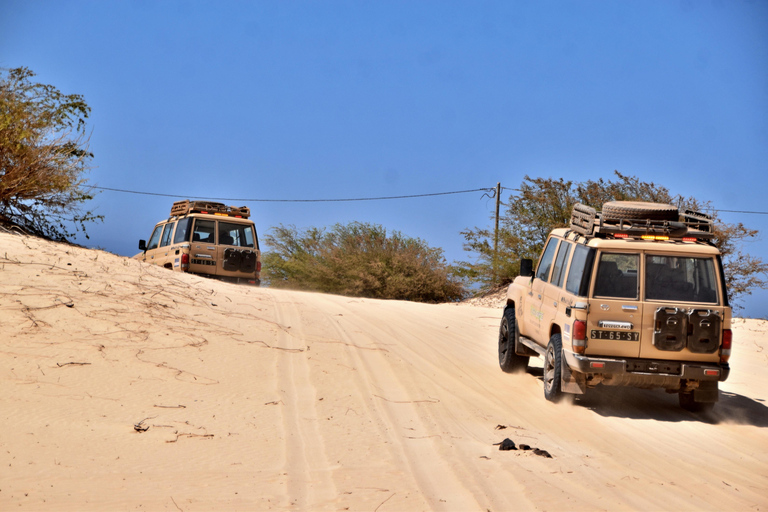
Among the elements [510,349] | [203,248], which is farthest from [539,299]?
[203,248]

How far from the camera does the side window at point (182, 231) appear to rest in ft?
55.6

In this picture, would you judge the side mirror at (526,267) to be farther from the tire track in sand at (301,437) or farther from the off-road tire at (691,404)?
the tire track in sand at (301,437)

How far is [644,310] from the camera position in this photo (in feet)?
26.3

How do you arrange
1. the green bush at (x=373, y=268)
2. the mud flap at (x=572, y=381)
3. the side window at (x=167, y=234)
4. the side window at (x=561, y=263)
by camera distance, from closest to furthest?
the mud flap at (x=572, y=381)
the side window at (x=561, y=263)
the side window at (x=167, y=234)
the green bush at (x=373, y=268)

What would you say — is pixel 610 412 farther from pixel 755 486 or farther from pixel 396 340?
pixel 396 340

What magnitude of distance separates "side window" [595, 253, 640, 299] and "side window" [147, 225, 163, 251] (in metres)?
13.5

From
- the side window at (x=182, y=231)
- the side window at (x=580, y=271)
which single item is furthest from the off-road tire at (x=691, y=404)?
the side window at (x=182, y=231)

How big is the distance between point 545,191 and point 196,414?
23.0m

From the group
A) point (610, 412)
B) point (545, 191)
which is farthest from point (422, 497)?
point (545, 191)

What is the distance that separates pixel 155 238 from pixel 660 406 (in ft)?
46.3

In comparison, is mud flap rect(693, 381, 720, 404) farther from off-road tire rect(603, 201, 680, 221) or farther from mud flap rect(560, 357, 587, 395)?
off-road tire rect(603, 201, 680, 221)

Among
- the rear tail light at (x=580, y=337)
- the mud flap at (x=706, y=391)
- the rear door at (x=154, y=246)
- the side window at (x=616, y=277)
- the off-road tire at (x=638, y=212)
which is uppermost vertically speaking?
the off-road tire at (x=638, y=212)

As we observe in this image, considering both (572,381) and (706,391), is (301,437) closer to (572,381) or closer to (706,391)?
(572,381)

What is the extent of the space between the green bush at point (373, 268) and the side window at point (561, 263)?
1664 cm
